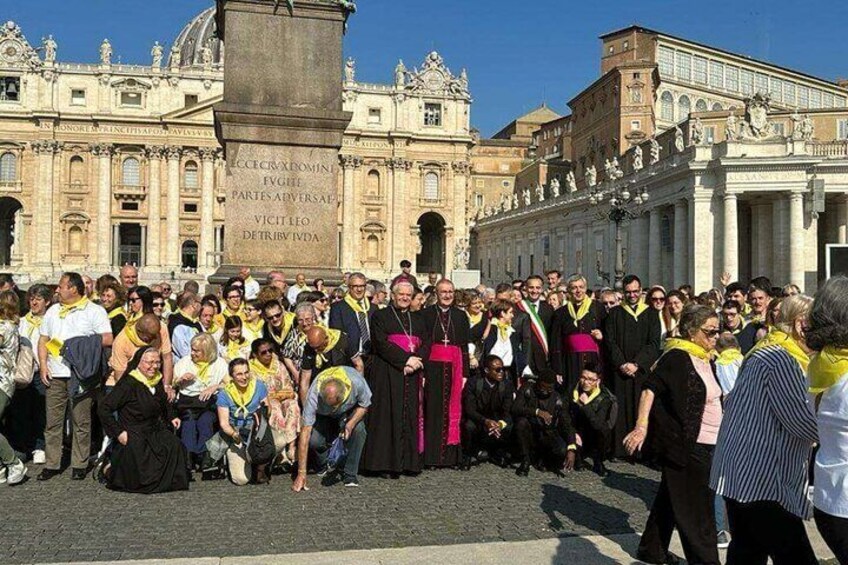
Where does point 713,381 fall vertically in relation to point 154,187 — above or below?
below

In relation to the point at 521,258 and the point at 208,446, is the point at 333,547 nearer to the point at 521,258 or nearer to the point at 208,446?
the point at 208,446

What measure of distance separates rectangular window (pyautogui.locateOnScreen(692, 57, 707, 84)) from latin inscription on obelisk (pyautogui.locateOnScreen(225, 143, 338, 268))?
208ft

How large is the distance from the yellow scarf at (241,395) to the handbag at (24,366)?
2.28 metres

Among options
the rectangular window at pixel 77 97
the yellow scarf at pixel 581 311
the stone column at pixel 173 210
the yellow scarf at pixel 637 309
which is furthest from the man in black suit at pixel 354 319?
the rectangular window at pixel 77 97

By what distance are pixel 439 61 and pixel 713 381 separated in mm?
80746

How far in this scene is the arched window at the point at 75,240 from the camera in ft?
247

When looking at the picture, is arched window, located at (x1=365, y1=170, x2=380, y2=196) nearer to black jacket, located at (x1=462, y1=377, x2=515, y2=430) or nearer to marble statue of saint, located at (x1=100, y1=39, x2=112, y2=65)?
marble statue of saint, located at (x1=100, y1=39, x2=112, y2=65)

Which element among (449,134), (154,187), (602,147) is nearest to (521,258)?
(602,147)

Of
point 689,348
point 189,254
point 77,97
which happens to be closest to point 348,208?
point 189,254

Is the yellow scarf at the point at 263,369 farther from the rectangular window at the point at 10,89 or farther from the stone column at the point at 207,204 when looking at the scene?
the rectangular window at the point at 10,89

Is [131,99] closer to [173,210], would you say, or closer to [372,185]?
[173,210]

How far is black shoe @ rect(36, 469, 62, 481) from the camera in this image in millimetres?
8133

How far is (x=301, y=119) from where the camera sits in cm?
1104

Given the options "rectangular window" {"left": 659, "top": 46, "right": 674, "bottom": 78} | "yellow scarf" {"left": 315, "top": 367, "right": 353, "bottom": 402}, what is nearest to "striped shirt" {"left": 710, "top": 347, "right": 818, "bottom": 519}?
"yellow scarf" {"left": 315, "top": 367, "right": 353, "bottom": 402}
